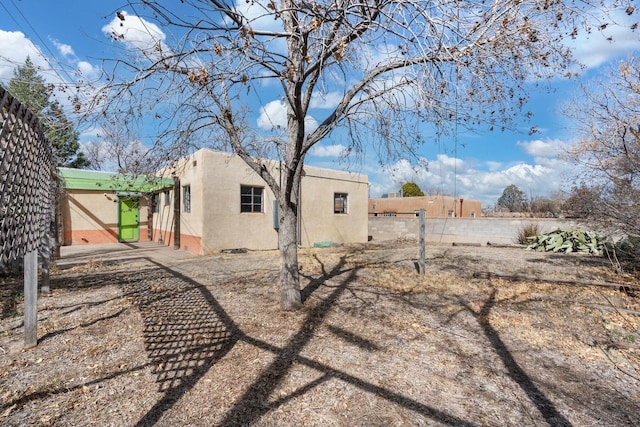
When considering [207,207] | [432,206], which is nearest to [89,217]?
[207,207]

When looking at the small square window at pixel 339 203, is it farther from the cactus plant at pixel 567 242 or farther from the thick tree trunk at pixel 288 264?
the thick tree trunk at pixel 288 264

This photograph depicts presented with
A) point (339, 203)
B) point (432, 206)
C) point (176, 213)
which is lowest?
point (176, 213)

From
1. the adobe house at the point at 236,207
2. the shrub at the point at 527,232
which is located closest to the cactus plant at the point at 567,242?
the shrub at the point at 527,232

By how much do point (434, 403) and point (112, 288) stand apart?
6.11 metres

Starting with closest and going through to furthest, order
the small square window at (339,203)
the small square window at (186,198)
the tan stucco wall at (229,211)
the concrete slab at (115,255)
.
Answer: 1. the concrete slab at (115,255)
2. the tan stucco wall at (229,211)
3. the small square window at (186,198)
4. the small square window at (339,203)

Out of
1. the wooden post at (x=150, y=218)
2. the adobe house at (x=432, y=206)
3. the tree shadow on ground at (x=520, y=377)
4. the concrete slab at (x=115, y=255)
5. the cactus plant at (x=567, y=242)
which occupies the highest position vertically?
the adobe house at (x=432, y=206)

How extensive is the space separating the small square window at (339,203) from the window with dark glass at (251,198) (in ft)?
13.7

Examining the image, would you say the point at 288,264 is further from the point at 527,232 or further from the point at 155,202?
the point at 527,232

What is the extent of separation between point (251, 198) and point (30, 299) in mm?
8553

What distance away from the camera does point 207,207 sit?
34.5 ft

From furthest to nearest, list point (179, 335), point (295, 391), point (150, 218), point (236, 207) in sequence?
point (150, 218) < point (236, 207) < point (179, 335) < point (295, 391)

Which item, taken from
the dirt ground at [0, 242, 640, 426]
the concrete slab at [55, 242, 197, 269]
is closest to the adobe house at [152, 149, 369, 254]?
the concrete slab at [55, 242, 197, 269]

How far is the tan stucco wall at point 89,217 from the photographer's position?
12773 mm

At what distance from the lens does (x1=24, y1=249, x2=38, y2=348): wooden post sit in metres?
3.56
